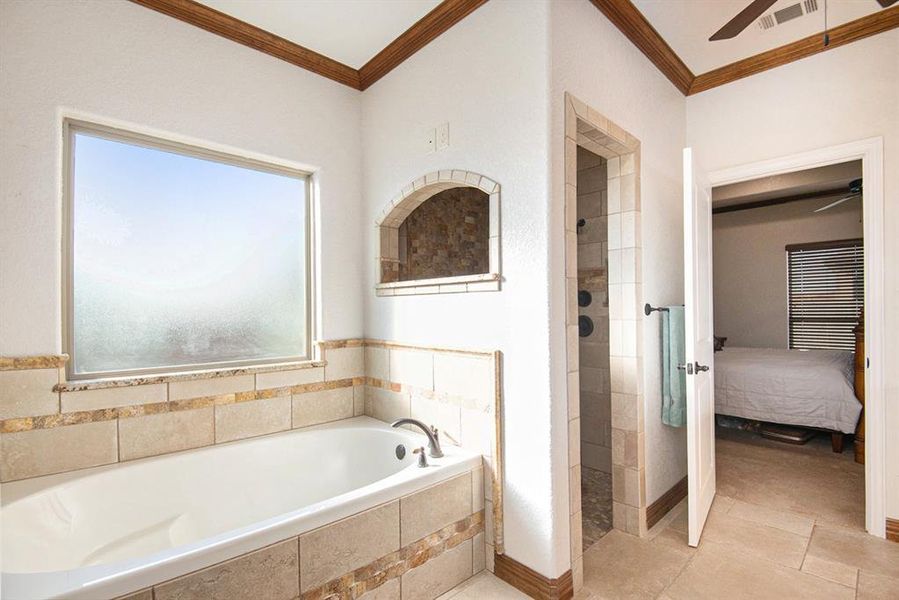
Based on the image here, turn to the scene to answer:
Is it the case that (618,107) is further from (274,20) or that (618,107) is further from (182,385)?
(182,385)

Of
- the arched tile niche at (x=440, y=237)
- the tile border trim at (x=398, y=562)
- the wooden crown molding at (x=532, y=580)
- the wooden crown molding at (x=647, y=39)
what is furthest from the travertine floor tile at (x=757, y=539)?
the wooden crown molding at (x=647, y=39)

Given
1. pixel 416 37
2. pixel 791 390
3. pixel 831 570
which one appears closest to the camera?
pixel 831 570

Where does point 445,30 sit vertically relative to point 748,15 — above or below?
above

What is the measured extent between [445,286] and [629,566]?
1.57 metres

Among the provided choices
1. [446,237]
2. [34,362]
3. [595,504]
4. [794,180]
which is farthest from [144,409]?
[794,180]

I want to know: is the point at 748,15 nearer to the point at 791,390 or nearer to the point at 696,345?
the point at 696,345

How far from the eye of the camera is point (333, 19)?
2.28 m

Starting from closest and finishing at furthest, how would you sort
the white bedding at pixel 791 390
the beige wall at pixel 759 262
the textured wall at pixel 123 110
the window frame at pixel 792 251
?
the textured wall at pixel 123 110 < the white bedding at pixel 791 390 < the window frame at pixel 792 251 < the beige wall at pixel 759 262

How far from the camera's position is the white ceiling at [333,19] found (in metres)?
2.17

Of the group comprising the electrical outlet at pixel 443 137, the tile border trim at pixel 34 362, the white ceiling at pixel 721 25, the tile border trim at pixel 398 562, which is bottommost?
the tile border trim at pixel 398 562

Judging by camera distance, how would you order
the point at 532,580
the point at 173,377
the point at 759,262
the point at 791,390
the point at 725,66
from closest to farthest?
the point at 532,580 < the point at 173,377 < the point at 725,66 < the point at 791,390 < the point at 759,262

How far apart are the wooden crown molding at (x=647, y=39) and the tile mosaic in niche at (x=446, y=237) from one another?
133cm

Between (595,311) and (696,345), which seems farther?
(595,311)

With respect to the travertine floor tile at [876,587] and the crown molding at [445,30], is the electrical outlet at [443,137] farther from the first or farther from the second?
the travertine floor tile at [876,587]
